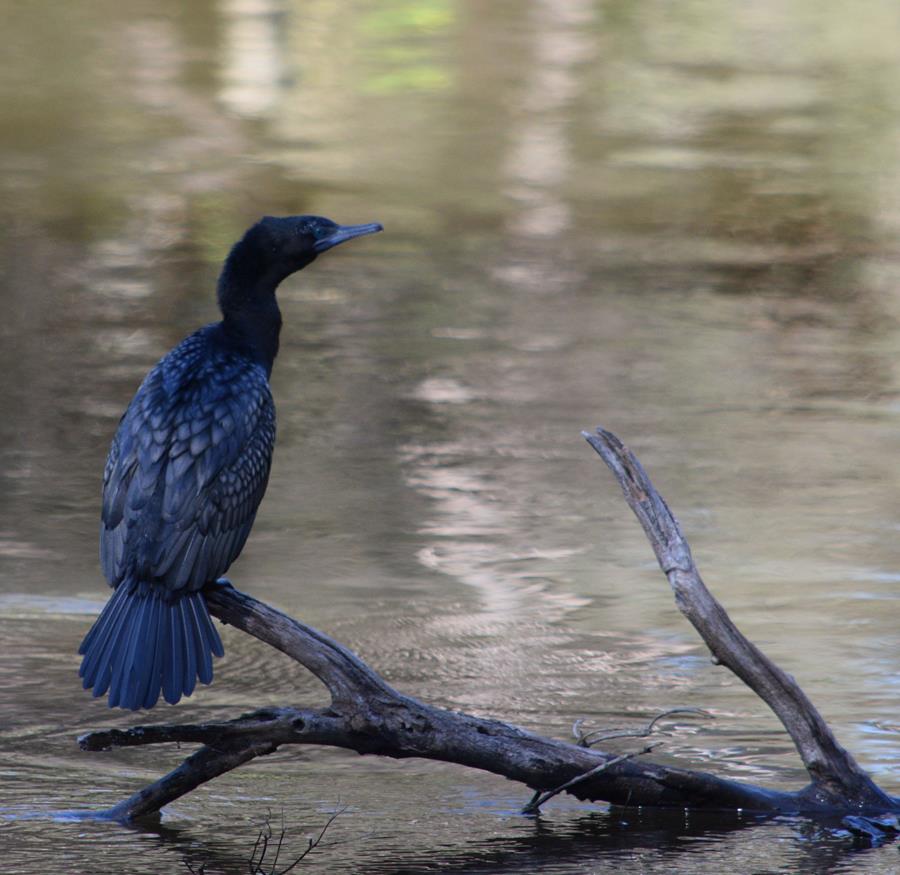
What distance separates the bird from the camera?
184 inches

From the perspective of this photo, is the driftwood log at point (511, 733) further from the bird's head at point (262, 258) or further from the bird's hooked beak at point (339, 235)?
the bird's hooked beak at point (339, 235)

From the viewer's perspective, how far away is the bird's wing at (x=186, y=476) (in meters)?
4.89

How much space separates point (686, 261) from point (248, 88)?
23.6 ft

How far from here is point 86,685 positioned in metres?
4.65

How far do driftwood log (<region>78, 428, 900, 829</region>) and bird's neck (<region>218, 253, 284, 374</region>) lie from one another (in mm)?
933

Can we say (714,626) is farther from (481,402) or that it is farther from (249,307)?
(481,402)

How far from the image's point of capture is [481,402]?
363 inches

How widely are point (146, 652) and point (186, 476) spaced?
21.8 inches

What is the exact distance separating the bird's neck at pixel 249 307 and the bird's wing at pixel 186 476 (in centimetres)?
26

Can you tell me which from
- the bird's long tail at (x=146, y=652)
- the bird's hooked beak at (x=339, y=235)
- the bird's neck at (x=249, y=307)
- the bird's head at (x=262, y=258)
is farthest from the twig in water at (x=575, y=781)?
the bird's hooked beak at (x=339, y=235)

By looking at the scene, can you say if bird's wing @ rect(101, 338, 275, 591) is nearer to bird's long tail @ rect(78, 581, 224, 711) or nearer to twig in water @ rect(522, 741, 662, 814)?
bird's long tail @ rect(78, 581, 224, 711)

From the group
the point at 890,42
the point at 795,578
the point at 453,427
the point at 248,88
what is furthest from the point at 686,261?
the point at 890,42

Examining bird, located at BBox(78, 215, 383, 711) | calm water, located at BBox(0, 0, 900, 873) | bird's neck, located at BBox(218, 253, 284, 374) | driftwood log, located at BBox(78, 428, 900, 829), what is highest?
bird's neck, located at BBox(218, 253, 284, 374)

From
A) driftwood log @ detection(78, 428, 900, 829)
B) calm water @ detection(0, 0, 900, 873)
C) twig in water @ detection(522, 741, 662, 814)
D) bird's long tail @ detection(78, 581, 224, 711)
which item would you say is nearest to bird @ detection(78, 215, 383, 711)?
bird's long tail @ detection(78, 581, 224, 711)
